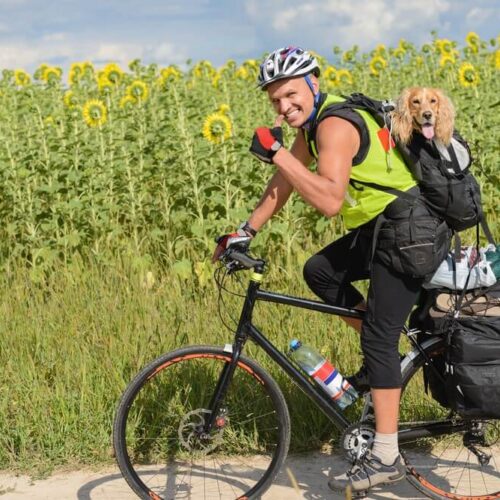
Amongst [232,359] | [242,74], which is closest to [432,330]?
[232,359]

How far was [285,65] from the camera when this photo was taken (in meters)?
3.50

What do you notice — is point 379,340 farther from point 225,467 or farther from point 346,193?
point 225,467

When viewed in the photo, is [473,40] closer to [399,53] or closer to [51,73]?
[399,53]

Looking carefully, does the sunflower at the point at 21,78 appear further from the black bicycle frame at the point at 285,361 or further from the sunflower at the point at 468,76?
the black bicycle frame at the point at 285,361

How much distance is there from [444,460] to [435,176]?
1605 millimetres

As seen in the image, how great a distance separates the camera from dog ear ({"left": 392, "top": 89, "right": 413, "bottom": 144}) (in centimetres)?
341

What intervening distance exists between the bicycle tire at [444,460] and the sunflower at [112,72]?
8515 millimetres

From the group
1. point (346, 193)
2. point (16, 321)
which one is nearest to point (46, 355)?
point (16, 321)

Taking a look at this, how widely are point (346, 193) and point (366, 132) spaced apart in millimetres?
255

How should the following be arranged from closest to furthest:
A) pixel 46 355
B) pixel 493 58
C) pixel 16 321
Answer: pixel 46 355, pixel 16 321, pixel 493 58

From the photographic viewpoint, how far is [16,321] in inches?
222

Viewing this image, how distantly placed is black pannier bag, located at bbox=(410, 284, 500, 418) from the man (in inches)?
7.5

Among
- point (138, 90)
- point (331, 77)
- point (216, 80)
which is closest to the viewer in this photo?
point (138, 90)

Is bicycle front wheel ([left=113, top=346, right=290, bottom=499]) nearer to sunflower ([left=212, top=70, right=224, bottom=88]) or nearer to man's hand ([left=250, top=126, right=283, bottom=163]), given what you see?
man's hand ([left=250, top=126, right=283, bottom=163])
